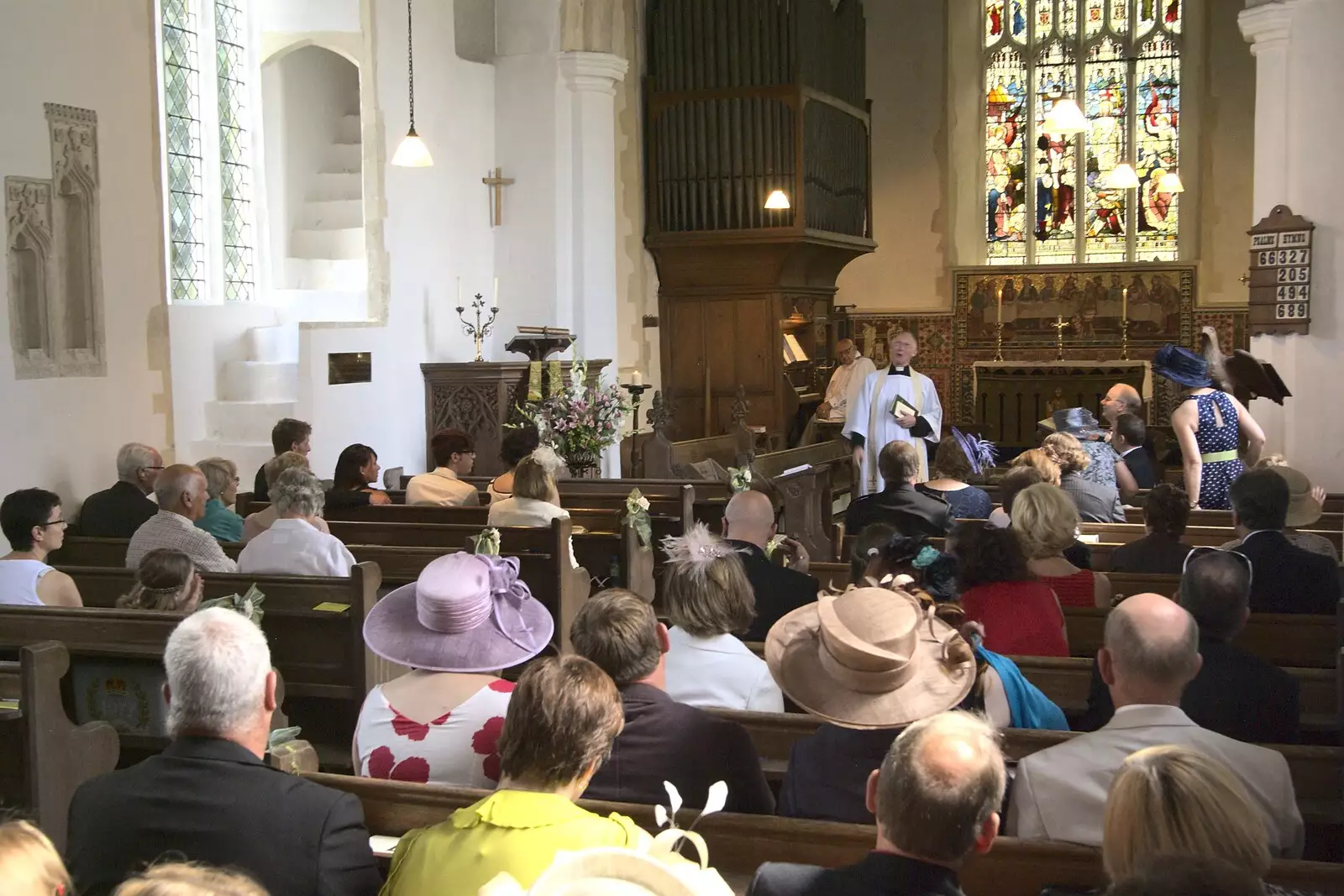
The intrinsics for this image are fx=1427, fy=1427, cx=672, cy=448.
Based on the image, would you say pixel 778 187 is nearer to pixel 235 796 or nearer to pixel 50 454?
pixel 50 454

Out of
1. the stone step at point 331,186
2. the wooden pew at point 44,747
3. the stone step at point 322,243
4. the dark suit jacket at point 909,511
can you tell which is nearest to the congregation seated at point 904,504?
the dark suit jacket at point 909,511

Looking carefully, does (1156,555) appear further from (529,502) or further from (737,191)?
(737,191)

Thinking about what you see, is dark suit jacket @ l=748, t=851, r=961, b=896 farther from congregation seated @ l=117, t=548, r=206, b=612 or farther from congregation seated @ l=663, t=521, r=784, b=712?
congregation seated @ l=117, t=548, r=206, b=612

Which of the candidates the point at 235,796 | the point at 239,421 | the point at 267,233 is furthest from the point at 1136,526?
the point at 267,233

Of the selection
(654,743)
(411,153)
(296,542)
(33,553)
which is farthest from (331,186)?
(654,743)

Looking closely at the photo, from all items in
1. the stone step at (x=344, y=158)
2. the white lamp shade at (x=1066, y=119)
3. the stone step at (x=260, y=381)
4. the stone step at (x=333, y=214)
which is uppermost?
the stone step at (x=344, y=158)

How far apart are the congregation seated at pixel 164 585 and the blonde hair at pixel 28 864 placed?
2.54 meters

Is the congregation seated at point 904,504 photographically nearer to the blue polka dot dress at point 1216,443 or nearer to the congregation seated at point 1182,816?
the blue polka dot dress at point 1216,443

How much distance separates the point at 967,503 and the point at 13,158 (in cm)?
474

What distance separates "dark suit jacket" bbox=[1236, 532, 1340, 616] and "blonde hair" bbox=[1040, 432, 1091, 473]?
1842 mm

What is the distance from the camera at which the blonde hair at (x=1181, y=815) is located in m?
1.81

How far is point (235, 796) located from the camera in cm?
233

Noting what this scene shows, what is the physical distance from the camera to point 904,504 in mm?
5648

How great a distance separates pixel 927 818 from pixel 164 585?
2.88 m
